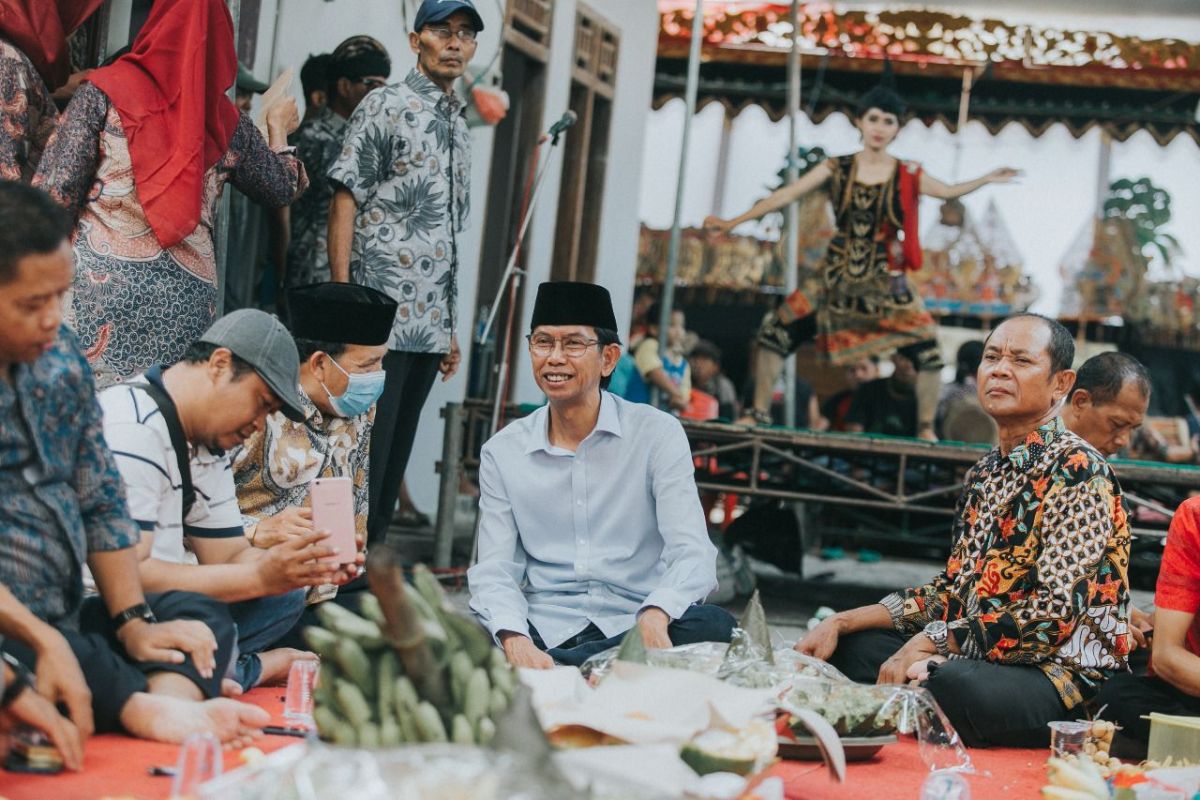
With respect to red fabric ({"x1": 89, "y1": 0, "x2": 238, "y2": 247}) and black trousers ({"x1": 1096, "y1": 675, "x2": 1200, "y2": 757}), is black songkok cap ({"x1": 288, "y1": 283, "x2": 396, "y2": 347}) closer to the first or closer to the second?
red fabric ({"x1": 89, "y1": 0, "x2": 238, "y2": 247})

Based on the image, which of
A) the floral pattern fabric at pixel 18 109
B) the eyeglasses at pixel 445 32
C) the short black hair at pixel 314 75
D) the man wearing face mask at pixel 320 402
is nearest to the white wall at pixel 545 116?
the short black hair at pixel 314 75

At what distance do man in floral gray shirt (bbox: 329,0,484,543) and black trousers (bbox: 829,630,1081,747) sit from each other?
7.18 ft

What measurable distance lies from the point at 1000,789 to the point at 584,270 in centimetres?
766

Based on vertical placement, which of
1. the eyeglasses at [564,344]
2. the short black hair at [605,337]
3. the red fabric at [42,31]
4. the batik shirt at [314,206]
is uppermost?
the red fabric at [42,31]

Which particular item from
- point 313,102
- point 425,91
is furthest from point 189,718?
point 313,102

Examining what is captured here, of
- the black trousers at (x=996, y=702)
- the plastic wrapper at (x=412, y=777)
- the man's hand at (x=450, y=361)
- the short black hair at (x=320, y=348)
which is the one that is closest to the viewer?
the plastic wrapper at (x=412, y=777)

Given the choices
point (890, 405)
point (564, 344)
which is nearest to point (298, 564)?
point (564, 344)

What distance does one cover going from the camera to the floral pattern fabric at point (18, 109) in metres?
3.96

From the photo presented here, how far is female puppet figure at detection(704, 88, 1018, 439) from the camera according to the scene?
7977mm

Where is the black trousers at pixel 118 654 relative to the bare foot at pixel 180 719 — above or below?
above

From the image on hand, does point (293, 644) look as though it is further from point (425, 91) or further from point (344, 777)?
point (344, 777)

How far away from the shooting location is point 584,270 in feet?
35.3

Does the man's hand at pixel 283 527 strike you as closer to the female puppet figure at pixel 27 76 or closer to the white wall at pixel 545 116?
the female puppet figure at pixel 27 76

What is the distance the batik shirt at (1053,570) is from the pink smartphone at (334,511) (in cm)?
178
